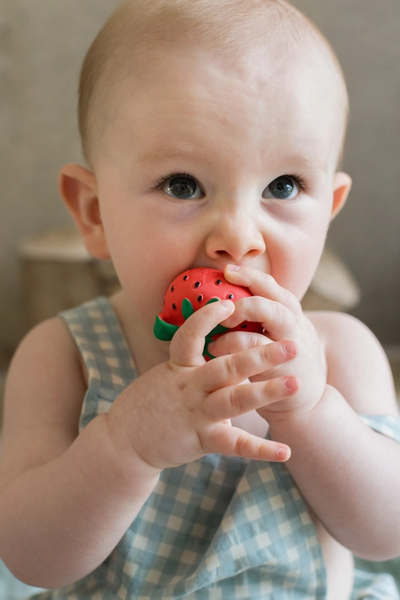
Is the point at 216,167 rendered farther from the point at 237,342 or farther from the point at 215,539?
the point at 215,539

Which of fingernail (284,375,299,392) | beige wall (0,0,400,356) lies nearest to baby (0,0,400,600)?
fingernail (284,375,299,392)

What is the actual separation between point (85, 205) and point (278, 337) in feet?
1.15

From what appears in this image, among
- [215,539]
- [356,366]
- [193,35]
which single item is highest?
[193,35]

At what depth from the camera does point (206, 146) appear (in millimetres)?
601

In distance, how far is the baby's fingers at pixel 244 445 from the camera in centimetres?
49

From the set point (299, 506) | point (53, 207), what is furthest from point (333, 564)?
point (53, 207)

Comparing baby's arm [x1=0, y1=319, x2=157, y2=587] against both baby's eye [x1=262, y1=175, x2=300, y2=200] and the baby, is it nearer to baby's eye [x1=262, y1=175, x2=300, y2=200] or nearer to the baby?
the baby

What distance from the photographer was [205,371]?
1.73 ft

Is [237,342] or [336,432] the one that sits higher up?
[237,342]

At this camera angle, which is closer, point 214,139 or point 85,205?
point 214,139

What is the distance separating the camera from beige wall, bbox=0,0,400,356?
192cm

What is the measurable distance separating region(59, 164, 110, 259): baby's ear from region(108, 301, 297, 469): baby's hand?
0.26 meters

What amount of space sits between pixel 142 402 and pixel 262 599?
292mm

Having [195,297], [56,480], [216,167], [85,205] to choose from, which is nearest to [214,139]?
[216,167]
